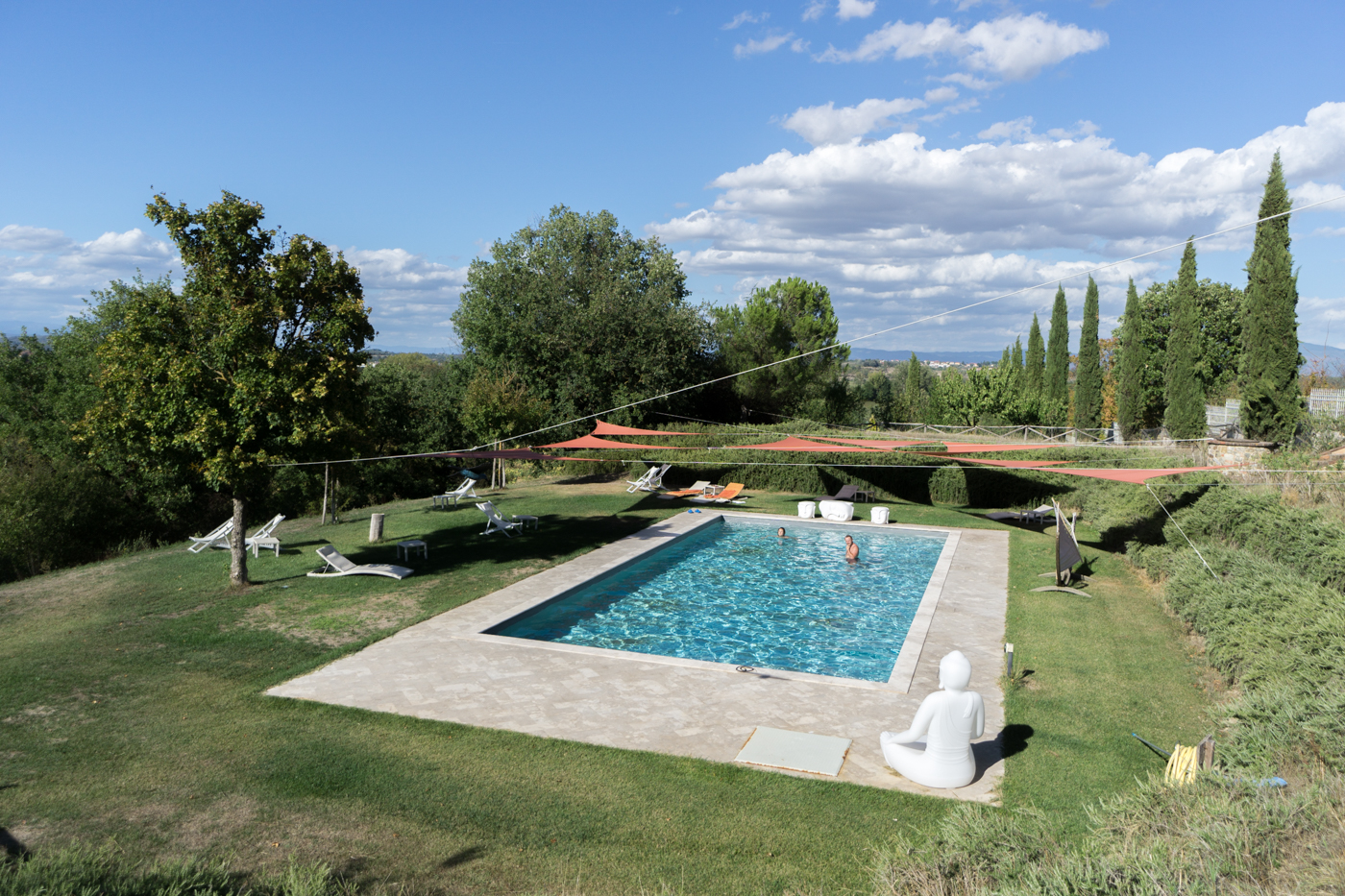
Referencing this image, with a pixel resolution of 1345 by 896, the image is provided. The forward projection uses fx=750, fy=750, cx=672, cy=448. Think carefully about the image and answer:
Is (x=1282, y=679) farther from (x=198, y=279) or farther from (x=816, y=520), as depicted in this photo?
(x=198, y=279)

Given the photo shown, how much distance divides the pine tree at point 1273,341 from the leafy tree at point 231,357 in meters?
26.3

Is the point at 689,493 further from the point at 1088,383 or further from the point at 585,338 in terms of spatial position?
the point at 1088,383

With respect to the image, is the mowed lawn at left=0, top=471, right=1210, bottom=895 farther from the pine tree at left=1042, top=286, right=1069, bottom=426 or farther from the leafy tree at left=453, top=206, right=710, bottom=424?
the pine tree at left=1042, top=286, right=1069, bottom=426

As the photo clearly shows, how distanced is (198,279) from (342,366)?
2393 mm

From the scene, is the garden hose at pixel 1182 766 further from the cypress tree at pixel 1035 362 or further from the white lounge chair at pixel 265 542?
the cypress tree at pixel 1035 362

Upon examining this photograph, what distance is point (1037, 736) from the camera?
6.93 m

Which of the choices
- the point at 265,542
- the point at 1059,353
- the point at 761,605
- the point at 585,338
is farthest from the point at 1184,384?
the point at 265,542

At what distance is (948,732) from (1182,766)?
1642 millimetres

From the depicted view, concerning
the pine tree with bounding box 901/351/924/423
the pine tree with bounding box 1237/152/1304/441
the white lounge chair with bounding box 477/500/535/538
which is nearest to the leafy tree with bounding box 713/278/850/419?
the pine tree with bounding box 1237/152/1304/441

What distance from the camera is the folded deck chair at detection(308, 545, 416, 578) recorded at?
12.5 metres

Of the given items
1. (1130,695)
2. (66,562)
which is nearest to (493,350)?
(66,562)

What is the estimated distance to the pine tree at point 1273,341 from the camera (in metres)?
23.4

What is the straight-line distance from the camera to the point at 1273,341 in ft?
77.2

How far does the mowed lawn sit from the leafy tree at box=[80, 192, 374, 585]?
7.95 ft
